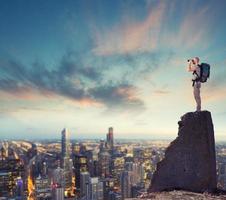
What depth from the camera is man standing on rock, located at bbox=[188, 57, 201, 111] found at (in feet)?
32.4

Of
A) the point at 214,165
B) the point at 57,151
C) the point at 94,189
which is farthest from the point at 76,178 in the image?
the point at 214,165

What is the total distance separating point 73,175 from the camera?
79.6 meters

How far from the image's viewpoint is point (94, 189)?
6619 cm

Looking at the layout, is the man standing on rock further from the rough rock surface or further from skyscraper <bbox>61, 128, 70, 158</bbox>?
skyscraper <bbox>61, 128, 70, 158</bbox>

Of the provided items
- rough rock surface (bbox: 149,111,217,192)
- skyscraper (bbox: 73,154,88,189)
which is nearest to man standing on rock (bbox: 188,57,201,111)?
rough rock surface (bbox: 149,111,217,192)

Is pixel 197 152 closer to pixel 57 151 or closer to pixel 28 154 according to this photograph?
pixel 28 154

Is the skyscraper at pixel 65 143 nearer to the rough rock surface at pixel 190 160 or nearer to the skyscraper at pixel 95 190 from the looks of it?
the skyscraper at pixel 95 190

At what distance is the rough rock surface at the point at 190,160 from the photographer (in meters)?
9.69

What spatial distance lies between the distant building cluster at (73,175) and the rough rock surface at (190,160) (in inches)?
1736

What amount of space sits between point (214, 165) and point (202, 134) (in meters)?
0.87

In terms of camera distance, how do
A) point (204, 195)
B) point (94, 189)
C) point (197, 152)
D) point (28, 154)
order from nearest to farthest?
point (204, 195), point (197, 152), point (94, 189), point (28, 154)

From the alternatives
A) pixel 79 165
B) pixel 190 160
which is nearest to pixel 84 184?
pixel 79 165

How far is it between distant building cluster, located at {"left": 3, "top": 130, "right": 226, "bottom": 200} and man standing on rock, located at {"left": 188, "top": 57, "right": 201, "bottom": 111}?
44.2 meters

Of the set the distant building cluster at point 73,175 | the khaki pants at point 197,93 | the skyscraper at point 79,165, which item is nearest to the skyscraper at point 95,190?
the distant building cluster at point 73,175
